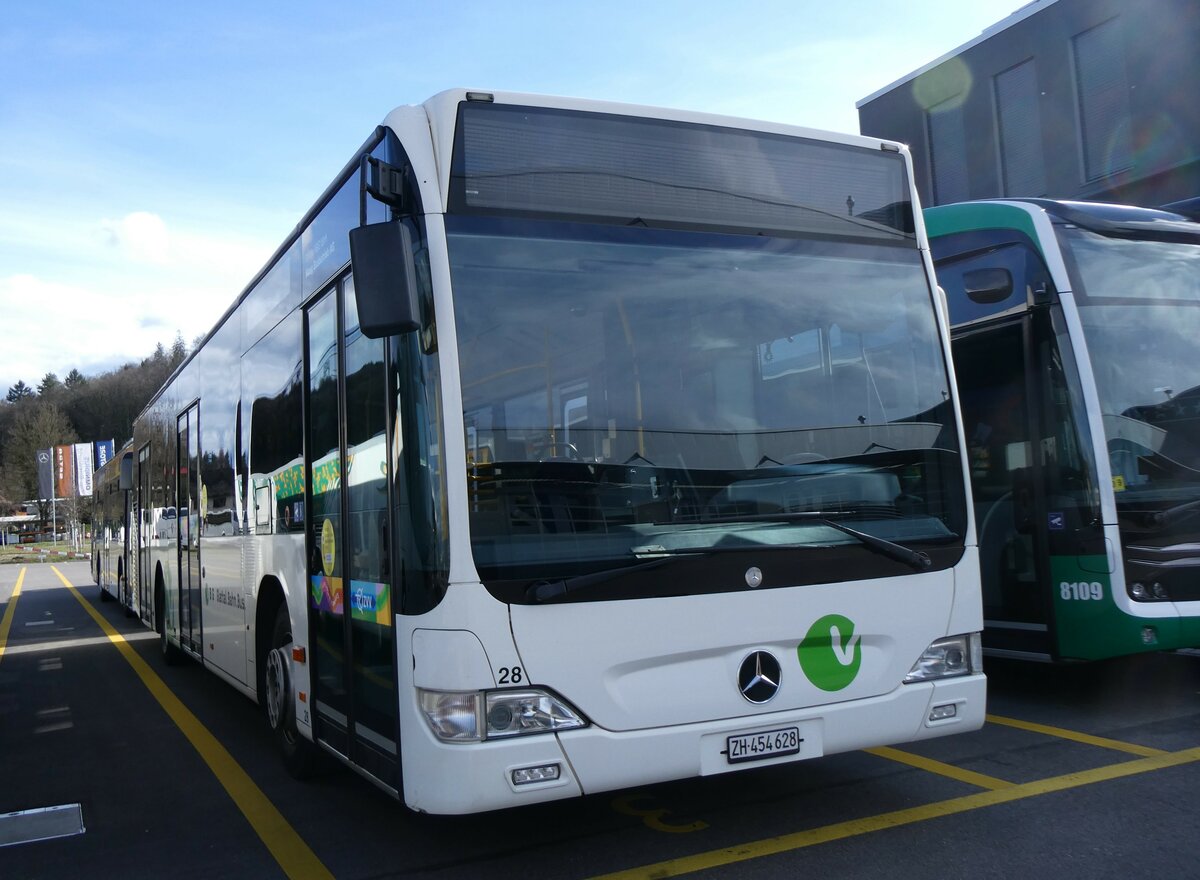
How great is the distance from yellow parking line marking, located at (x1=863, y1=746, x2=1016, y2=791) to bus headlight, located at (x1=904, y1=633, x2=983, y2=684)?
0.83 meters

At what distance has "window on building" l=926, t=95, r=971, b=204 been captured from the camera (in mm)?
24219

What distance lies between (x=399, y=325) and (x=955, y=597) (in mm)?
2641

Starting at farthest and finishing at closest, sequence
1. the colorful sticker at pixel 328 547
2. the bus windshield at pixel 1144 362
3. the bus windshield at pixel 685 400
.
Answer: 1. the bus windshield at pixel 1144 362
2. the colorful sticker at pixel 328 547
3. the bus windshield at pixel 685 400

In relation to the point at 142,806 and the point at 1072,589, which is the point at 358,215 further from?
the point at 1072,589

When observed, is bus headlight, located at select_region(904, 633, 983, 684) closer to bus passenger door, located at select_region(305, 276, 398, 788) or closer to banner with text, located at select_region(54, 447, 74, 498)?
bus passenger door, located at select_region(305, 276, 398, 788)

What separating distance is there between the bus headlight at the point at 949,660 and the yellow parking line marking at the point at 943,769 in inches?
32.7

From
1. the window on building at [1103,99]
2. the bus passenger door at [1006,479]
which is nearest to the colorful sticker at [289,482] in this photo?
the bus passenger door at [1006,479]

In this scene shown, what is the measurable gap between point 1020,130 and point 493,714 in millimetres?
22378

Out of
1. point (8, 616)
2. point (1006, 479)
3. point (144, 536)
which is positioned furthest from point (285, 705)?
point (8, 616)

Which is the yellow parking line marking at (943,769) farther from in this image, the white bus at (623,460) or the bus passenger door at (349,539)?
the bus passenger door at (349,539)

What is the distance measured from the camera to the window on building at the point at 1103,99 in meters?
20.3

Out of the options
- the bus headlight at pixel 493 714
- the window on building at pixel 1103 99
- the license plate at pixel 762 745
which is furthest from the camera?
the window on building at pixel 1103 99

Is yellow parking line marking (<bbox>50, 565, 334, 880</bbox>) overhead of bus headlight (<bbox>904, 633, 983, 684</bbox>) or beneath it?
beneath

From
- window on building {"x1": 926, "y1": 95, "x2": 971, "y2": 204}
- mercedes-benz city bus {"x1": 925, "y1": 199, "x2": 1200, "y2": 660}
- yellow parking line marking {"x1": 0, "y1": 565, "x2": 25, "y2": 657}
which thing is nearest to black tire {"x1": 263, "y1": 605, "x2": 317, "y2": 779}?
mercedes-benz city bus {"x1": 925, "y1": 199, "x2": 1200, "y2": 660}
